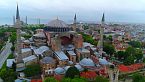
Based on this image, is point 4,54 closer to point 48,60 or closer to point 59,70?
point 48,60

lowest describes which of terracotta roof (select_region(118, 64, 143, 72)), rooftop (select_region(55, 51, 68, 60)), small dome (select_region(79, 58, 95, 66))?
terracotta roof (select_region(118, 64, 143, 72))

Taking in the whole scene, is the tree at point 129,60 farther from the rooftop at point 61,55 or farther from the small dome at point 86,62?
the rooftop at point 61,55

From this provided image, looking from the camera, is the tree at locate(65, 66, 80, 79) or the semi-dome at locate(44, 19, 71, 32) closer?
the tree at locate(65, 66, 80, 79)

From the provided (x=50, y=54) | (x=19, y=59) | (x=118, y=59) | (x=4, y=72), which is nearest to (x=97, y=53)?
(x=118, y=59)

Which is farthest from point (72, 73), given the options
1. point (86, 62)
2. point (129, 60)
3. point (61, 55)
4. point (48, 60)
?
point (129, 60)

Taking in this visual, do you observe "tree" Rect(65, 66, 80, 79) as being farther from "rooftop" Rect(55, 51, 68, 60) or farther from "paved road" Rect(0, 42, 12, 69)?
"paved road" Rect(0, 42, 12, 69)

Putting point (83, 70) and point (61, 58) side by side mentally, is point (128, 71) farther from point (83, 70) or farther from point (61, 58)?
point (61, 58)

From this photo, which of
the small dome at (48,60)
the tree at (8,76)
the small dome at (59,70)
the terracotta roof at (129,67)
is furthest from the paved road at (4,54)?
the terracotta roof at (129,67)

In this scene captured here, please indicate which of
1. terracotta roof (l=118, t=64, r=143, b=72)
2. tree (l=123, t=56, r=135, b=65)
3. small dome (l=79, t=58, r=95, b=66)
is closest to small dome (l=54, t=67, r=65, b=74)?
small dome (l=79, t=58, r=95, b=66)
